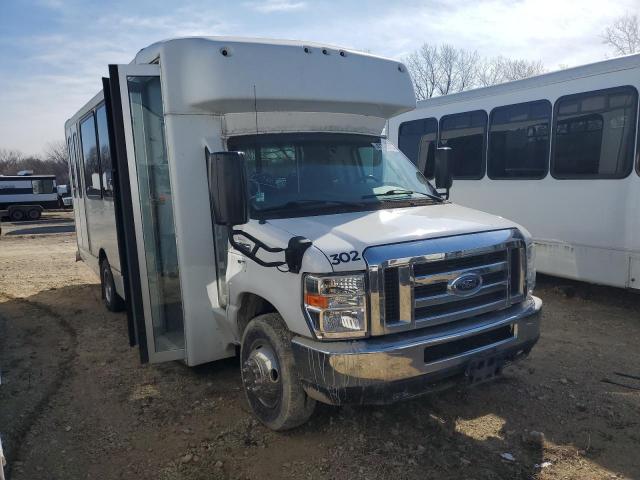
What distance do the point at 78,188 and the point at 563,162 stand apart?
745 cm

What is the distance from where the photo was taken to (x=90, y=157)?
6.94m

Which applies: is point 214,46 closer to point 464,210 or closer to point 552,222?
point 464,210

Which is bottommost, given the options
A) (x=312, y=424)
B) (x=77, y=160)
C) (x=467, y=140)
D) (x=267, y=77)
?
(x=312, y=424)

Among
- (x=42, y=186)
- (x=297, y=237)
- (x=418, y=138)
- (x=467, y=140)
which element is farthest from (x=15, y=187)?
(x=297, y=237)

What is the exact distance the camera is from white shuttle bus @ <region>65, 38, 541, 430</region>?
3.23 meters

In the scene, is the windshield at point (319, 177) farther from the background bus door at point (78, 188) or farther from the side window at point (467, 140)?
the background bus door at point (78, 188)

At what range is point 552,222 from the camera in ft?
24.5

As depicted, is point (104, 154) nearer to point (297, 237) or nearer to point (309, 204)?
point (309, 204)

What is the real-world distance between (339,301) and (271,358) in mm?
871

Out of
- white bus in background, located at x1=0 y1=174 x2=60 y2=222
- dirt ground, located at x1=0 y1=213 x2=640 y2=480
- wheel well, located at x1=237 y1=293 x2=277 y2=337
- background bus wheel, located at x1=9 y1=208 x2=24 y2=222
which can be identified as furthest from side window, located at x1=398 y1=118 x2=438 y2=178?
background bus wheel, located at x1=9 y1=208 x2=24 y2=222

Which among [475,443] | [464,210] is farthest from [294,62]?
[475,443]

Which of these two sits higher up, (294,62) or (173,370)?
(294,62)

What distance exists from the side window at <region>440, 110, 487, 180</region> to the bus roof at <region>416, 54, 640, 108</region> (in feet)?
1.00

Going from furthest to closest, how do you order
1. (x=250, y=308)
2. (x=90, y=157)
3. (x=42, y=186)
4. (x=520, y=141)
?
(x=42, y=186), (x=520, y=141), (x=90, y=157), (x=250, y=308)
